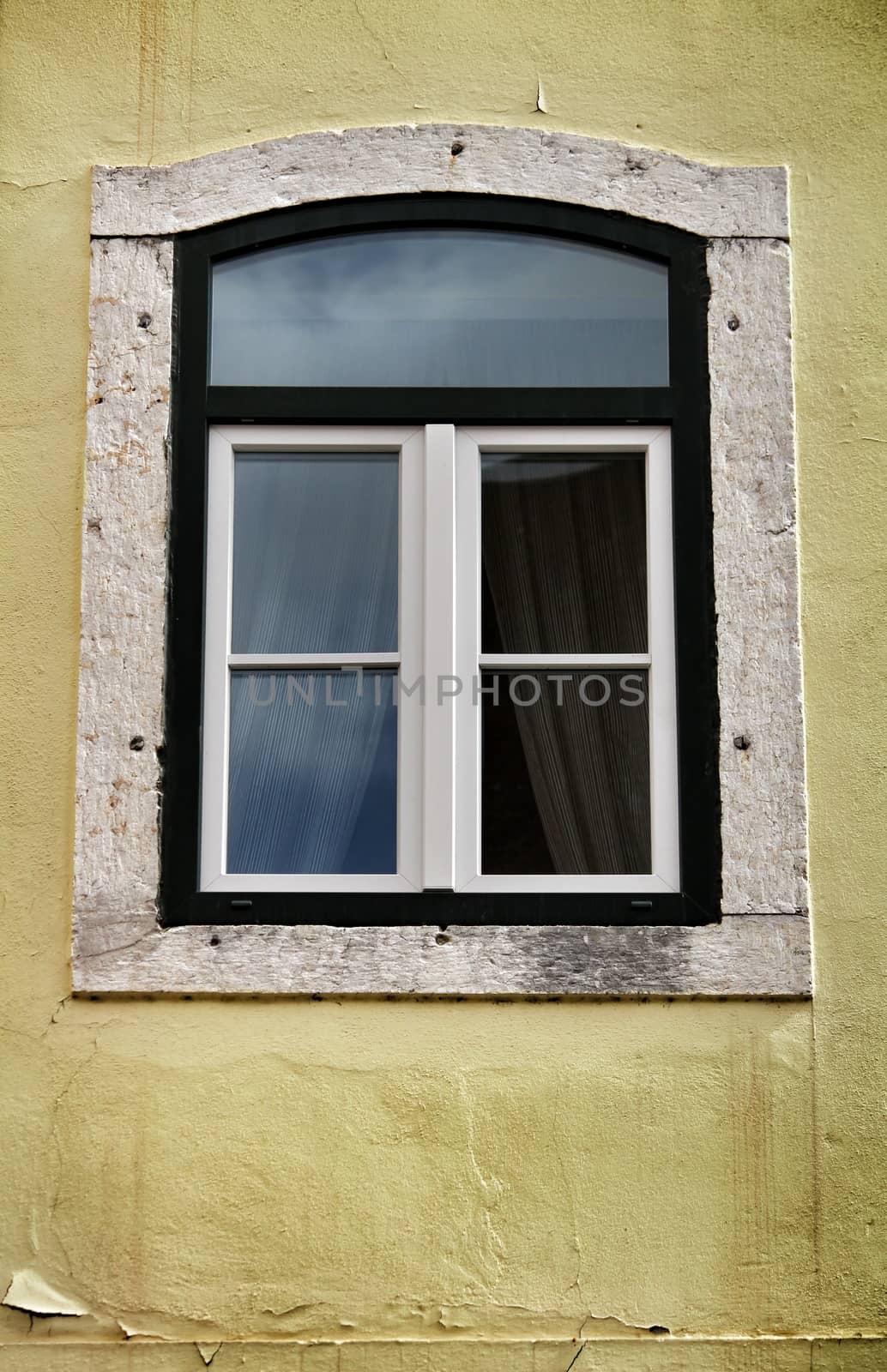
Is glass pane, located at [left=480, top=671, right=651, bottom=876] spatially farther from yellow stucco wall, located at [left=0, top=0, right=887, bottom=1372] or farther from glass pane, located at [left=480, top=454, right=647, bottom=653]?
yellow stucco wall, located at [left=0, top=0, right=887, bottom=1372]

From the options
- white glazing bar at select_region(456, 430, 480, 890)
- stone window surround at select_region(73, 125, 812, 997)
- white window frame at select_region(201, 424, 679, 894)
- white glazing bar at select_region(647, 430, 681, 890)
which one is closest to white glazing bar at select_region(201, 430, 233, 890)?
white window frame at select_region(201, 424, 679, 894)

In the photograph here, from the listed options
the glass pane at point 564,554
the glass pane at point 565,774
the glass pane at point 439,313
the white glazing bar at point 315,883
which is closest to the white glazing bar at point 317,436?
the glass pane at point 439,313

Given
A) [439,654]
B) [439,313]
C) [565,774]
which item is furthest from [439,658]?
[439,313]

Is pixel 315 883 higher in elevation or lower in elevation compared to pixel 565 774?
lower

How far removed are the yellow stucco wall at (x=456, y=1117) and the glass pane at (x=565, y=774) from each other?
0.34 m

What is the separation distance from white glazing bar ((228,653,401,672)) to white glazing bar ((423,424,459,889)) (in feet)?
0.37

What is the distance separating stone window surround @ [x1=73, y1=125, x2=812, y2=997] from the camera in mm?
2750

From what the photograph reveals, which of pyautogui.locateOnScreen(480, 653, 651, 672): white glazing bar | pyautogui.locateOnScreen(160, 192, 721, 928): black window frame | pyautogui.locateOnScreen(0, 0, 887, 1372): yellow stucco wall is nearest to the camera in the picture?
pyautogui.locateOnScreen(0, 0, 887, 1372): yellow stucco wall

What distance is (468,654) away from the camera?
2924mm

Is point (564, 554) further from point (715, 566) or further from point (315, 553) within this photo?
point (315, 553)

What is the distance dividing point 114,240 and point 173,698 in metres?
1.11

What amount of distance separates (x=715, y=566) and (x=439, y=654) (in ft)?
2.19

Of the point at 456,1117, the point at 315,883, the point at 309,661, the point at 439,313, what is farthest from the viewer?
the point at 439,313

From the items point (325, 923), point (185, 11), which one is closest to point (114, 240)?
point (185, 11)
